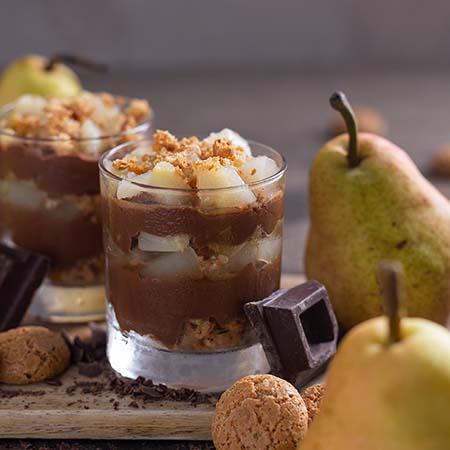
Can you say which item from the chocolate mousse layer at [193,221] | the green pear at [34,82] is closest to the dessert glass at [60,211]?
the chocolate mousse layer at [193,221]

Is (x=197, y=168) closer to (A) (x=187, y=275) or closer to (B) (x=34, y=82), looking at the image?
(A) (x=187, y=275)

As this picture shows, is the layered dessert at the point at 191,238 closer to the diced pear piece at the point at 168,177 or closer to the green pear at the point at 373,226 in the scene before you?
the diced pear piece at the point at 168,177

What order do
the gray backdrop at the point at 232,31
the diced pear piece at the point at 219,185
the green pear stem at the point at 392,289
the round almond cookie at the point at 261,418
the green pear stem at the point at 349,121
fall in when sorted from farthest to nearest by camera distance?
the gray backdrop at the point at 232,31, the green pear stem at the point at 349,121, the diced pear piece at the point at 219,185, the round almond cookie at the point at 261,418, the green pear stem at the point at 392,289

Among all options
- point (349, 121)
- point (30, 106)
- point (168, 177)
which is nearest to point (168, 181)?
point (168, 177)

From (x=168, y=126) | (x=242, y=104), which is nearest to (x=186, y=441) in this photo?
(x=168, y=126)

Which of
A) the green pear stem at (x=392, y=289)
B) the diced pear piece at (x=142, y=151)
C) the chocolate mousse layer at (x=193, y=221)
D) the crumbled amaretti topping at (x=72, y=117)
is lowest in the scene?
the chocolate mousse layer at (x=193, y=221)

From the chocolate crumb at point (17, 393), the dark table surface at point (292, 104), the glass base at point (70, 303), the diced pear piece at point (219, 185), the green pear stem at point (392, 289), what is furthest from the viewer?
the dark table surface at point (292, 104)

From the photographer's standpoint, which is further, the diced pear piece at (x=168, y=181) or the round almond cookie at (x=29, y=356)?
the round almond cookie at (x=29, y=356)

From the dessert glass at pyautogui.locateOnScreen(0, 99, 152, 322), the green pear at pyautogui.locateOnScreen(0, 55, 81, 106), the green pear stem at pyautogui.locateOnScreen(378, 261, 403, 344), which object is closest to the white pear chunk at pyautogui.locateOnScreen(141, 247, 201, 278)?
the dessert glass at pyautogui.locateOnScreen(0, 99, 152, 322)
